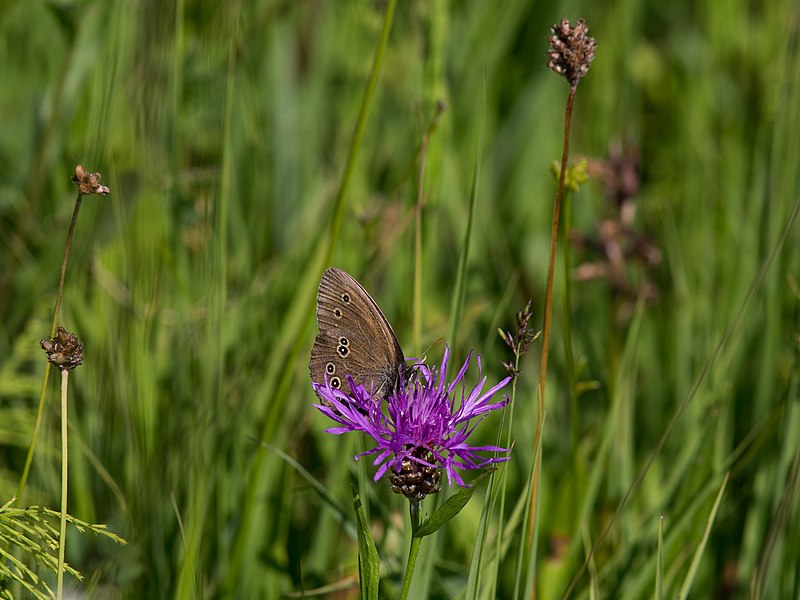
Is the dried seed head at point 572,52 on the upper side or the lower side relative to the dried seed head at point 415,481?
upper

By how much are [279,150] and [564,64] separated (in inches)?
67.5

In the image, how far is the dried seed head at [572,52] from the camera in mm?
1175

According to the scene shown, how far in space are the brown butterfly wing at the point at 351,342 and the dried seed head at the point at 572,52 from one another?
0.40 metres

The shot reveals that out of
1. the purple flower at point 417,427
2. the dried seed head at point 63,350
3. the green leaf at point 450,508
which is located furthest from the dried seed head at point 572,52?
the dried seed head at point 63,350

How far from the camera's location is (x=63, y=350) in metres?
1.07

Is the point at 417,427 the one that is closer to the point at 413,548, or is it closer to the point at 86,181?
the point at 413,548

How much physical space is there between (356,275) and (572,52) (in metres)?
0.97

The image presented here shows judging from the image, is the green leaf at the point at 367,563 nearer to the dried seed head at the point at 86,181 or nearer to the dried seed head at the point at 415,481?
the dried seed head at the point at 415,481

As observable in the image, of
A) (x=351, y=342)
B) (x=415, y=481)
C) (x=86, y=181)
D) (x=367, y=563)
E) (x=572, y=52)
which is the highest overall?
(x=572, y=52)

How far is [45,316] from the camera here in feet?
6.64

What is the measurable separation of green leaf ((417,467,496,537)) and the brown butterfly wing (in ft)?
0.90

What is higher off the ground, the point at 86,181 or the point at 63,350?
the point at 86,181

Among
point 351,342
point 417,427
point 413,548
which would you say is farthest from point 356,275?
point 413,548

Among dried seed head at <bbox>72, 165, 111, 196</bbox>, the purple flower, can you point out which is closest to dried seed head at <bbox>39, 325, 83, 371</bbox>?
dried seed head at <bbox>72, 165, 111, 196</bbox>
